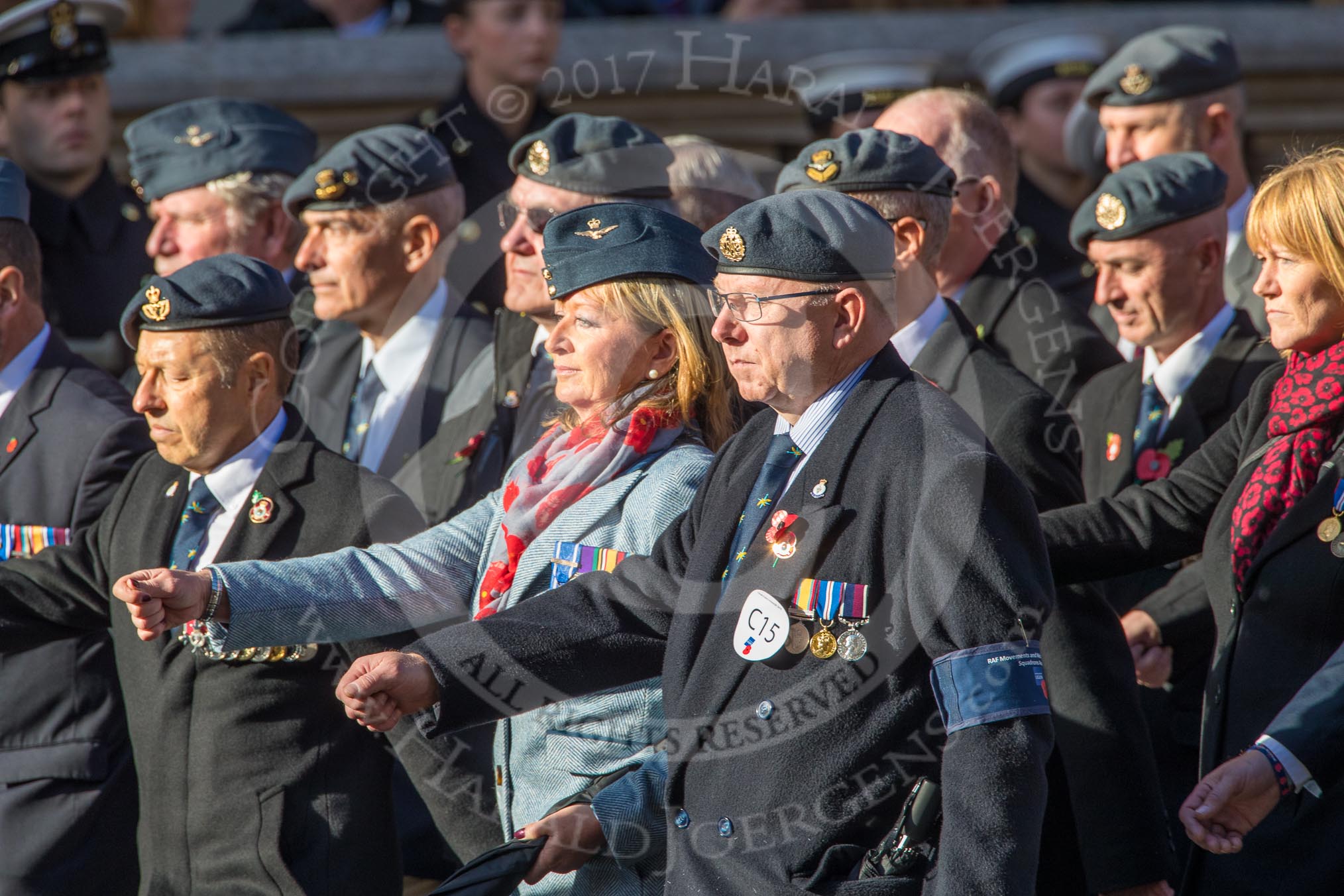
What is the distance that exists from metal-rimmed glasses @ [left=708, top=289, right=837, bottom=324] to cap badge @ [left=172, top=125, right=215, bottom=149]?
289 cm

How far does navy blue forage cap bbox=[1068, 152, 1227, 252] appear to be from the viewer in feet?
14.1

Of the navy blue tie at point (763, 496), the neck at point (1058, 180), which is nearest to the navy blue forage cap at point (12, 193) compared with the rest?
the navy blue tie at point (763, 496)

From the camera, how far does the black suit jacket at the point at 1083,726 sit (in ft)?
11.7

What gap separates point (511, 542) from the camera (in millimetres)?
3344

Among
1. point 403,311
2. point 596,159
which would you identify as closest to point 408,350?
point 403,311

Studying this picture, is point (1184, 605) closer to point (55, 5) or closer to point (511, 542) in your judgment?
point (511, 542)

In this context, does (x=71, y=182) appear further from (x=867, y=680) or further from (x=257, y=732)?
(x=867, y=680)

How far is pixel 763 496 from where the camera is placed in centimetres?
278

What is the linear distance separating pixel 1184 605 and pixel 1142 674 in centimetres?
17

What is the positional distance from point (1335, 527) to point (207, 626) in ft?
6.57

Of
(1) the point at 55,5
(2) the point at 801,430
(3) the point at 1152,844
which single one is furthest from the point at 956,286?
(1) the point at 55,5

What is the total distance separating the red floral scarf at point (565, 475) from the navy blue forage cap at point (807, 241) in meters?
0.55

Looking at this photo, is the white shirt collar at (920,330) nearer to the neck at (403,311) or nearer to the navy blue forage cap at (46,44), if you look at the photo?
the neck at (403,311)

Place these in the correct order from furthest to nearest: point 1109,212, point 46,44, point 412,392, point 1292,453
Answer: point 46,44 < point 412,392 < point 1109,212 < point 1292,453
